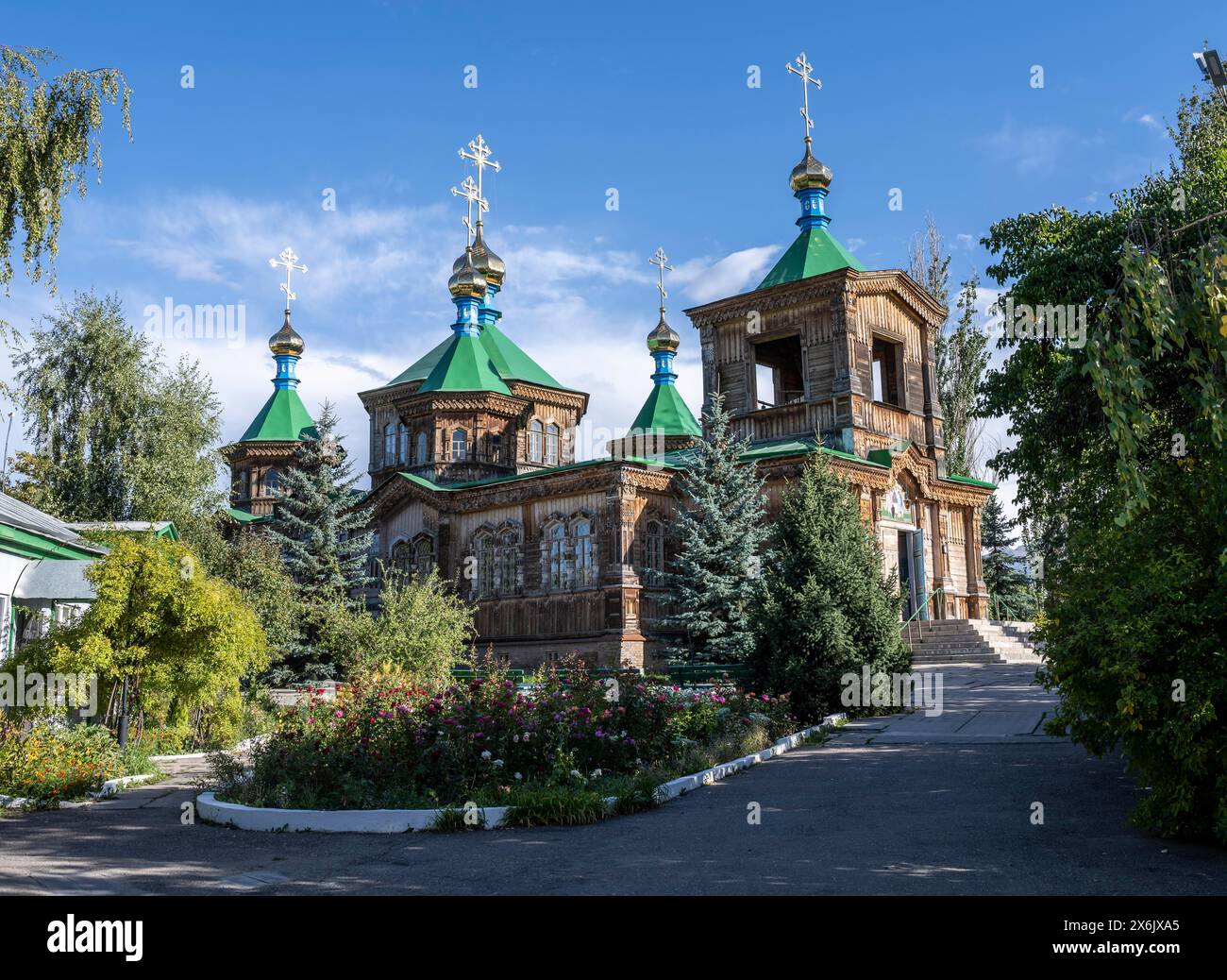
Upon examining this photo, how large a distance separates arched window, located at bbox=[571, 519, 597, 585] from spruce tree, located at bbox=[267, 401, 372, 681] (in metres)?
5.33

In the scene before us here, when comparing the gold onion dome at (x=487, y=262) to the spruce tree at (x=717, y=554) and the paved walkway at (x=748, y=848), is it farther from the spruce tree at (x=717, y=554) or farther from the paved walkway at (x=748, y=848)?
the paved walkway at (x=748, y=848)

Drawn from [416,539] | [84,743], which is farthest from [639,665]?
[84,743]

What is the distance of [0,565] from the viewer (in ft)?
44.7

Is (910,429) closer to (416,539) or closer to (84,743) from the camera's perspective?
(416,539)

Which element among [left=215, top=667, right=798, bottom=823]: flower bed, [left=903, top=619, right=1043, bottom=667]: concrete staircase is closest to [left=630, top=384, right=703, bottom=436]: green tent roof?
[left=903, top=619, right=1043, bottom=667]: concrete staircase

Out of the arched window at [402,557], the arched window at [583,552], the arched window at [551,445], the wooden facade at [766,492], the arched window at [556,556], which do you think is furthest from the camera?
the arched window at [551,445]

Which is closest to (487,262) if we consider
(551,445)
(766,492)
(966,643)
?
(551,445)

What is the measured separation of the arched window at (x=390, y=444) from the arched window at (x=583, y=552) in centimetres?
1388

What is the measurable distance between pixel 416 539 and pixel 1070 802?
2284cm

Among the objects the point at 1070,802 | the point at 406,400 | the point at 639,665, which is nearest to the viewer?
the point at 1070,802

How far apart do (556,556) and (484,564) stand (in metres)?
2.87

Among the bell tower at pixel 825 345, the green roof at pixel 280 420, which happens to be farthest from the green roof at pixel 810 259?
the green roof at pixel 280 420

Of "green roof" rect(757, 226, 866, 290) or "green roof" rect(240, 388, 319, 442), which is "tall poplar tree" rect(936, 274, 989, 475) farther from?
"green roof" rect(240, 388, 319, 442)

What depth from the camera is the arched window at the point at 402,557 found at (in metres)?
29.0
